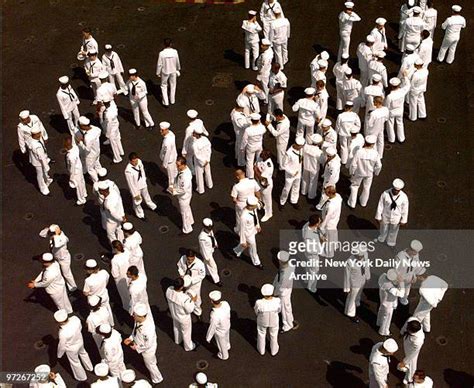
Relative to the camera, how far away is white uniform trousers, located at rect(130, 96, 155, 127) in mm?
17828

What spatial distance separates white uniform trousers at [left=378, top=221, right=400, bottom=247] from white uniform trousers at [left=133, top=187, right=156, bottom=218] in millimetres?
5310

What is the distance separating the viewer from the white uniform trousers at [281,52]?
1970 centimetres

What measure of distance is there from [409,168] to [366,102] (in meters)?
1.98

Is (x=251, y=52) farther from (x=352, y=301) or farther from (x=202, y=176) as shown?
(x=352, y=301)

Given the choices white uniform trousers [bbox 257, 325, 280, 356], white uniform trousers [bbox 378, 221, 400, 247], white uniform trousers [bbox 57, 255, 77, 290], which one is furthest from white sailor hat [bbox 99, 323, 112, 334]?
white uniform trousers [bbox 378, 221, 400, 247]

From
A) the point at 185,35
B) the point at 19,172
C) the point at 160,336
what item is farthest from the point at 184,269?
the point at 185,35

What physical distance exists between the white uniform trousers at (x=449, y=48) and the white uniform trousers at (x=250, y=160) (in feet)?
23.1

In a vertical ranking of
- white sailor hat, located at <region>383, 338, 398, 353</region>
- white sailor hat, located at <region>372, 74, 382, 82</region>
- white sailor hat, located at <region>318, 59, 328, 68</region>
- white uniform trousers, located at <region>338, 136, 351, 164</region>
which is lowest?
white sailor hat, located at <region>383, 338, 398, 353</region>

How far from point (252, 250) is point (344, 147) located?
3.77m

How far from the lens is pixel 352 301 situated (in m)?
13.8

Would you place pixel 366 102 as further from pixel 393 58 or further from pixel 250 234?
pixel 250 234

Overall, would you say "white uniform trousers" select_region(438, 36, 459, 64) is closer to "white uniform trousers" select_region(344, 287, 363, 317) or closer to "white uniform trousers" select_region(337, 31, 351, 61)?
"white uniform trousers" select_region(337, 31, 351, 61)

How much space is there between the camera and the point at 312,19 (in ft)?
72.2

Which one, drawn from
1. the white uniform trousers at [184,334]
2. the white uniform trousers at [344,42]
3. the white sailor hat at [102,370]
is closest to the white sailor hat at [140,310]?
the white sailor hat at [102,370]
